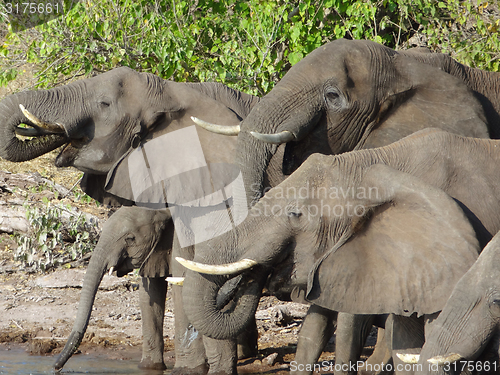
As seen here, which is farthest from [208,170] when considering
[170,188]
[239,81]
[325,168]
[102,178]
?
[239,81]

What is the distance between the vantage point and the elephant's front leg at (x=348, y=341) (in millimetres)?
5223

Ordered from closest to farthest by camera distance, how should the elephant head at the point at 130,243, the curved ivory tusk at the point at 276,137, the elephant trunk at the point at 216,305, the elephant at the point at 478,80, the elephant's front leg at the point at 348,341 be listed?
1. the elephant trunk at the point at 216,305
2. the curved ivory tusk at the point at 276,137
3. the elephant at the point at 478,80
4. the elephant's front leg at the point at 348,341
5. the elephant head at the point at 130,243

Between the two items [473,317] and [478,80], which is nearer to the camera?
[473,317]

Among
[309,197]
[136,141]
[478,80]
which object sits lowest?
[309,197]

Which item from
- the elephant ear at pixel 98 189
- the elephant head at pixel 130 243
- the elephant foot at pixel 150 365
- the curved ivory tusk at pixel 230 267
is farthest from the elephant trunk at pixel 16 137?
the curved ivory tusk at pixel 230 267

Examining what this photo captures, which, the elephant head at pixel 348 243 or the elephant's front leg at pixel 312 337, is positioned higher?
the elephant head at pixel 348 243

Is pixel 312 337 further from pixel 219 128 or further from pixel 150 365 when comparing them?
pixel 150 365

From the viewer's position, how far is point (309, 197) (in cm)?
372

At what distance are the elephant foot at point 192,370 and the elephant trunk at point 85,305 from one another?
758mm

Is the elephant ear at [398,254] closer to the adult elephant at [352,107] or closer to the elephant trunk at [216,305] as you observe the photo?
the elephant trunk at [216,305]

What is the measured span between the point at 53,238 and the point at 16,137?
3.03 metres

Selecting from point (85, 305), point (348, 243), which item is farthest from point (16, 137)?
point (348, 243)

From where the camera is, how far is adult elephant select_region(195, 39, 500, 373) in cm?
478

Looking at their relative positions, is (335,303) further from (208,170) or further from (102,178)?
(102,178)
